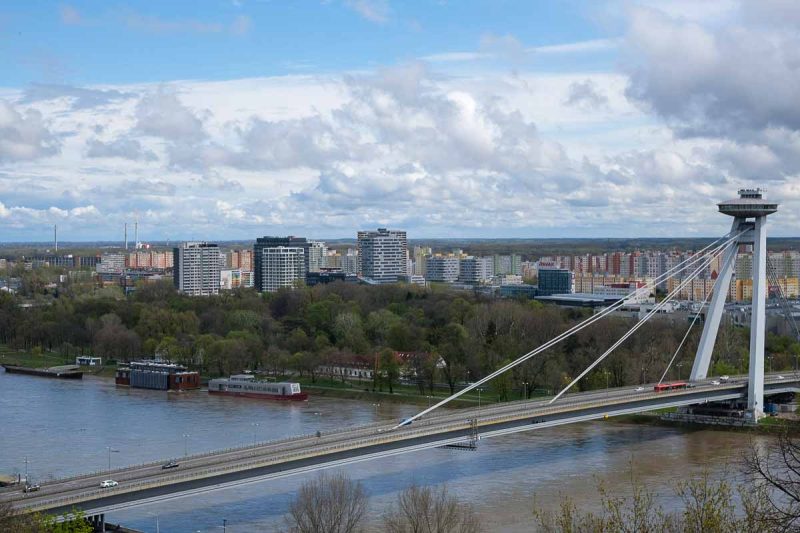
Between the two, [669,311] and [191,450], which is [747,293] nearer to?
[669,311]

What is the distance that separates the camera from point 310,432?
16922 mm

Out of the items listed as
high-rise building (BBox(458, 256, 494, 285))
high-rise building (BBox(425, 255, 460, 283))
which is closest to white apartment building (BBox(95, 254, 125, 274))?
high-rise building (BBox(425, 255, 460, 283))

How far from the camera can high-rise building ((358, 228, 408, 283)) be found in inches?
2199

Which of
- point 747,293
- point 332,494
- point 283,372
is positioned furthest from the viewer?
point 747,293

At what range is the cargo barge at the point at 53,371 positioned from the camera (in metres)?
26.8

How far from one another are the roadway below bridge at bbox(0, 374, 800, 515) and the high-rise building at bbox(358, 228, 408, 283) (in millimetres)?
39339

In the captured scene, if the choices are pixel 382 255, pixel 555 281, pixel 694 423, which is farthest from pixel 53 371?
pixel 382 255

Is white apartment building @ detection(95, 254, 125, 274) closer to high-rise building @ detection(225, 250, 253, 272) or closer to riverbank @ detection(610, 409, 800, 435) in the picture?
high-rise building @ detection(225, 250, 253, 272)

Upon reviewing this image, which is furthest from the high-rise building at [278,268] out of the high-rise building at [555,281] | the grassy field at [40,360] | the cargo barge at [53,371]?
the cargo barge at [53,371]

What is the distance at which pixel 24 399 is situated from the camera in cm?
2194

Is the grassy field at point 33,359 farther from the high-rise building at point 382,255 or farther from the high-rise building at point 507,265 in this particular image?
the high-rise building at point 507,265

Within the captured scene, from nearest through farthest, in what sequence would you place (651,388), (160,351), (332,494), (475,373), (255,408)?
(332,494) → (651,388) → (255,408) → (475,373) → (160,351)

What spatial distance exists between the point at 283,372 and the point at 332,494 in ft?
51.2

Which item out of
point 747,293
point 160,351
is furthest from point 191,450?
point 747,293
